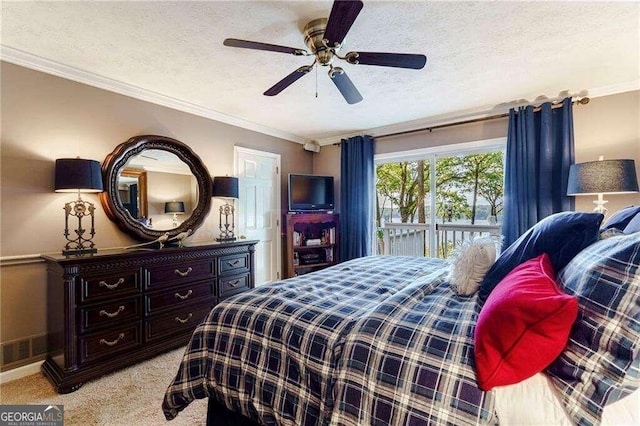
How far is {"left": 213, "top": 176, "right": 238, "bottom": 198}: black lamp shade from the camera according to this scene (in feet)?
10.9

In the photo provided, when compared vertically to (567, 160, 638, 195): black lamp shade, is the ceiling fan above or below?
above

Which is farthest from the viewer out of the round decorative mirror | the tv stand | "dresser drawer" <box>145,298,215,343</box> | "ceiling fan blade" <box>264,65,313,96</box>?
the tv stand

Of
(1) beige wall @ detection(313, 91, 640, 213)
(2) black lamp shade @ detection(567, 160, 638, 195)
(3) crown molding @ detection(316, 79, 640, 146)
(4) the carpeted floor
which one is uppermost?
(3) crown molding @ detection(316, 79, 640, 146)

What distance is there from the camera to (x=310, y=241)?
4332 millimetres

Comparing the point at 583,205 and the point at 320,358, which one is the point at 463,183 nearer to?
the point at 583,205

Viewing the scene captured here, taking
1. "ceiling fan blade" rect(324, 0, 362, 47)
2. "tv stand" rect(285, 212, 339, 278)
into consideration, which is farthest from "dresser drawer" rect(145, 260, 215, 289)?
"ceiling fan blade" rect(324, 0, 362, 47)

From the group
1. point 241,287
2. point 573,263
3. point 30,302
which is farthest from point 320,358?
point 30,302

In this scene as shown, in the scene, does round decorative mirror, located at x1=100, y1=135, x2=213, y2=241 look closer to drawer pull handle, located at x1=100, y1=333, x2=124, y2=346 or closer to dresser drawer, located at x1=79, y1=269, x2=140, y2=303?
dresser drawer, located at x1=79, y1=269, x2=140, y2=303

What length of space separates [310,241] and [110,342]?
2636 millimetres

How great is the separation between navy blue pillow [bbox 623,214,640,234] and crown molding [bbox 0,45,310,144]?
365 cm

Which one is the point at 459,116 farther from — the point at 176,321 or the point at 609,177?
the point at 176,321

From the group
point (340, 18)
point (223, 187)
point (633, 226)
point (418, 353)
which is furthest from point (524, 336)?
point (223, 187)

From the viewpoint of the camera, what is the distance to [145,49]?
6.98ft

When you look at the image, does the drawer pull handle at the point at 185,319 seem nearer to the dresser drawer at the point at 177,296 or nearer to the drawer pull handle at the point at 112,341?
the dresser drawer at the point at 177,296
